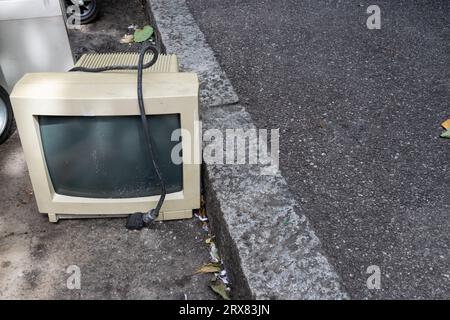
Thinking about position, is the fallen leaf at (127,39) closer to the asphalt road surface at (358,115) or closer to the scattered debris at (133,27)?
A: the scattered debris at (133,27)

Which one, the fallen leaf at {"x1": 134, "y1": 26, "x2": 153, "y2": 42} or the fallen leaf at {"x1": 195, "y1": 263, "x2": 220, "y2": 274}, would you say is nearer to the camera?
the fallen leaf at {"x1": 195, "y1": 263, "x2": 220, "y2": 274}

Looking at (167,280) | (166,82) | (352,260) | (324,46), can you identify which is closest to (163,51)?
(324,46)

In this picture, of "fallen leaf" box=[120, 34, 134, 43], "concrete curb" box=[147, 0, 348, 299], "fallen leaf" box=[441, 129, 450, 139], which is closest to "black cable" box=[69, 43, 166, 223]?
"concrete curb" box=[147, 0, 348, 299]

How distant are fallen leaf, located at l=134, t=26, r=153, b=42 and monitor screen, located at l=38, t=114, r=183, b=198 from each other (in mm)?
1817

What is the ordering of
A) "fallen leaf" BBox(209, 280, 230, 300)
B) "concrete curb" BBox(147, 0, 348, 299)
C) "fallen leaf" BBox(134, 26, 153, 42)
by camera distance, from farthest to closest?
"fallen leaf" BBox(134, 26, 153, 42) → "fallen leaf" BBox(209, 280, 230, 300) → "concrete curb" BBox(147, 0, 348, 299)

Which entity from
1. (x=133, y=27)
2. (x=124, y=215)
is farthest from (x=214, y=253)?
(x=133, y=27)

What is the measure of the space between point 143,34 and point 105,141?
1896 millimetres

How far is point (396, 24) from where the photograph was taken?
11.8 feet

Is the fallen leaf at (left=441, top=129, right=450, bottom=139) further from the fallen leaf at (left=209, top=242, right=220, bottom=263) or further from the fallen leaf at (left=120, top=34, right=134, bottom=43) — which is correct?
the fallen leaf at (left=120, top=34, right=134, bottom=43)

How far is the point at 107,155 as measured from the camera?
1924 millimetres

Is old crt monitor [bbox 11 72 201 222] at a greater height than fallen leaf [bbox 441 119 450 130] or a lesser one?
greater

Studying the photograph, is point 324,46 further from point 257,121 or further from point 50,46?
point 50,46

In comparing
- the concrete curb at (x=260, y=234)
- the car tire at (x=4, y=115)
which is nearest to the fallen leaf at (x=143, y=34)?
the car tire at (x=4, y=115)

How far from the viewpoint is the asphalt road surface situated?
6.40 ft
